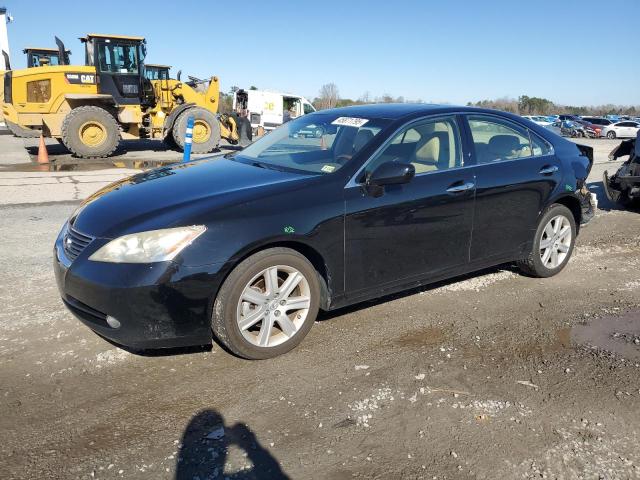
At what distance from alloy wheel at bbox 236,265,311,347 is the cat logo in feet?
45.9

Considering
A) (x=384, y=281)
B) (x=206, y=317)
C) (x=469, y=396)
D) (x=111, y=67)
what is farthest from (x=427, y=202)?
(x=111, y=67)

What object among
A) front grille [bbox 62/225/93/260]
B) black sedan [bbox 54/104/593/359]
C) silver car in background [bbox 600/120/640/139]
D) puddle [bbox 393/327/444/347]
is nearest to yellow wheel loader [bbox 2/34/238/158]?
black sedan [bbox 54/104/593/359]

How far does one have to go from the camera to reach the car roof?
13.7ft

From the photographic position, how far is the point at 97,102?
15.4 m

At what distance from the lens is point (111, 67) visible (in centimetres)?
1510

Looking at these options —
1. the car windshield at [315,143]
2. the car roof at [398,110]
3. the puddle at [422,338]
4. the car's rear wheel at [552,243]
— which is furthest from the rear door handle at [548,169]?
the puddle at [422,338]

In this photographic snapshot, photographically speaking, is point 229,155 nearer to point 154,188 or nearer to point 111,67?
point 154,188

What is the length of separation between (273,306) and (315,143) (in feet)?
5.05

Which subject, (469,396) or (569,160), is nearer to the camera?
(469,396)

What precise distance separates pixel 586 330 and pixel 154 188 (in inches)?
133

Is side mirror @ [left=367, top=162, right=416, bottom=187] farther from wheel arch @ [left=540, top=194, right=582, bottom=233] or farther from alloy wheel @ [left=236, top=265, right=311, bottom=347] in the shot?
wheel arch @ [left=540, top=194, right=582, bottom=233]

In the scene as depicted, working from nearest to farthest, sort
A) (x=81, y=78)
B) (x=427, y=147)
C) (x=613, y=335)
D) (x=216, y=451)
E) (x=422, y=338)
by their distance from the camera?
(x=216, y=451), (x=422, y=338), (x=613, y=335), (x=427, y=147), (x=81, y=78)

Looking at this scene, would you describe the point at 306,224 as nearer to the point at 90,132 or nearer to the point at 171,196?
the point at 171,196

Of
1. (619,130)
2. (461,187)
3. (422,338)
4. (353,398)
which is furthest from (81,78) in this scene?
(619,130)
